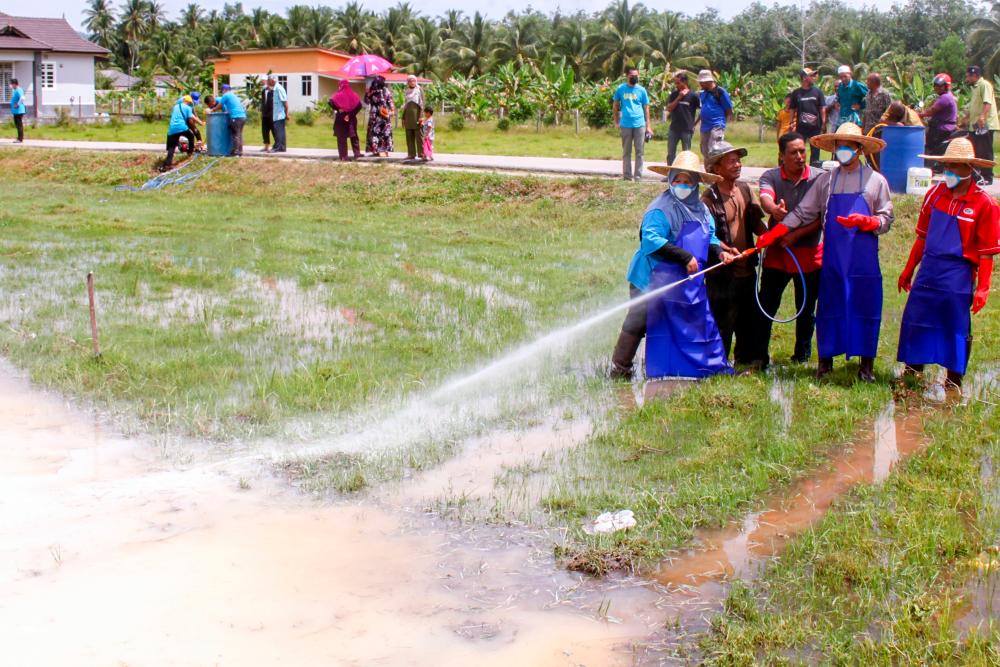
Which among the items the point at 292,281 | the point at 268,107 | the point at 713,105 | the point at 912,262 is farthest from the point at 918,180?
the point at 268,107

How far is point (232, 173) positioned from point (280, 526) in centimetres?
1747

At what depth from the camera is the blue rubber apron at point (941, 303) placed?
24.9 ft

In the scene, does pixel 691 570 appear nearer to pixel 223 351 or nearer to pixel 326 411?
pixel 326 411

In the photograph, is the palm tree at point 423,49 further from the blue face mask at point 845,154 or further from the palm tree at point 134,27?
the blue face mask at point 845,154

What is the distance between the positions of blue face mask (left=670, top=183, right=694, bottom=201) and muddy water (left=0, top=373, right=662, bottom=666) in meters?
2.73

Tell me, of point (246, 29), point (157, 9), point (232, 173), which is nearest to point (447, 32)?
point (246, 29)

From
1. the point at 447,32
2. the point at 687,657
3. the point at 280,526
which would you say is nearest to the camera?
the point at 687,657

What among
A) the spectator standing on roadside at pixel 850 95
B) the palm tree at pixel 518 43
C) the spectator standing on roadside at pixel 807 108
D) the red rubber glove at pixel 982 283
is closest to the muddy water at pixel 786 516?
the red rubber glove at pixel 982 283

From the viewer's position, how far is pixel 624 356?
840 cm

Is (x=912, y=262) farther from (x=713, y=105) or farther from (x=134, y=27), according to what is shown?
(x=134, y=27)

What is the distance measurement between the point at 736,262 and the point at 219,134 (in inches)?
681

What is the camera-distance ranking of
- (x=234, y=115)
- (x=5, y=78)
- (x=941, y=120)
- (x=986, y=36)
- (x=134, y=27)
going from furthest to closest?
(x=134, y=27)
(x=986, y=36)
(x=5, y=78)
(x=234, y=115)
(x=941, y=120)

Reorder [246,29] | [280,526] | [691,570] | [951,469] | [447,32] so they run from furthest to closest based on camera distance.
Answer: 1. [246,29]
2. [447,32]
3. [951,469]
4. [280,526]
5. [691,570]

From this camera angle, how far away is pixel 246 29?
270 ft
